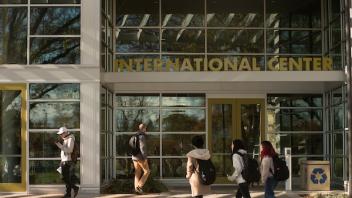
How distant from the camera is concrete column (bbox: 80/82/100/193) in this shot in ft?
56.2

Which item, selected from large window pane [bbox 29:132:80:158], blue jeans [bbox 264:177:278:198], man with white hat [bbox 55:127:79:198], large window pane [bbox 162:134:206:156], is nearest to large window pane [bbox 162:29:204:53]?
large window pane [bbox 162:134:206:156]

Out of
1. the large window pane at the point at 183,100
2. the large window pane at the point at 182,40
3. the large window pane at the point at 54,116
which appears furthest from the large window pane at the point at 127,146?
the large window pane at the point at 54,116

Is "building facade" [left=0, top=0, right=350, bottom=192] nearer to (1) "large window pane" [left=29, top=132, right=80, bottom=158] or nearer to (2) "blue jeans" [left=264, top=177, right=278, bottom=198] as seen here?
(1) "large window pane" [left=29, top=132, right=80, bottom=158]

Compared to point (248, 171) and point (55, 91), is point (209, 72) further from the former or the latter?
point (248, 171)

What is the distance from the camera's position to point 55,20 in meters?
17.8

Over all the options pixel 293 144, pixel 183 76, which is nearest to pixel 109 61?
pixel 183 76

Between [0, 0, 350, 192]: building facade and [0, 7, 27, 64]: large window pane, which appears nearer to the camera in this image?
[0, 7, 27, 64]: large window pane

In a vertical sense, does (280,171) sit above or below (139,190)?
above

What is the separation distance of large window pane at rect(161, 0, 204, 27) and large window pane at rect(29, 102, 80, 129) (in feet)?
17.1

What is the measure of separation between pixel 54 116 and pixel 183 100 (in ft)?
15.7

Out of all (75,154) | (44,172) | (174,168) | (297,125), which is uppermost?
(297,125)

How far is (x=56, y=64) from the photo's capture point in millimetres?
17484

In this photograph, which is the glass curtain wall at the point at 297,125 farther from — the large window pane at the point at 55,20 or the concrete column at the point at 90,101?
the large window pane at the point at 55,20

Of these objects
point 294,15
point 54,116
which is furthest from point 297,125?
point 54,116
